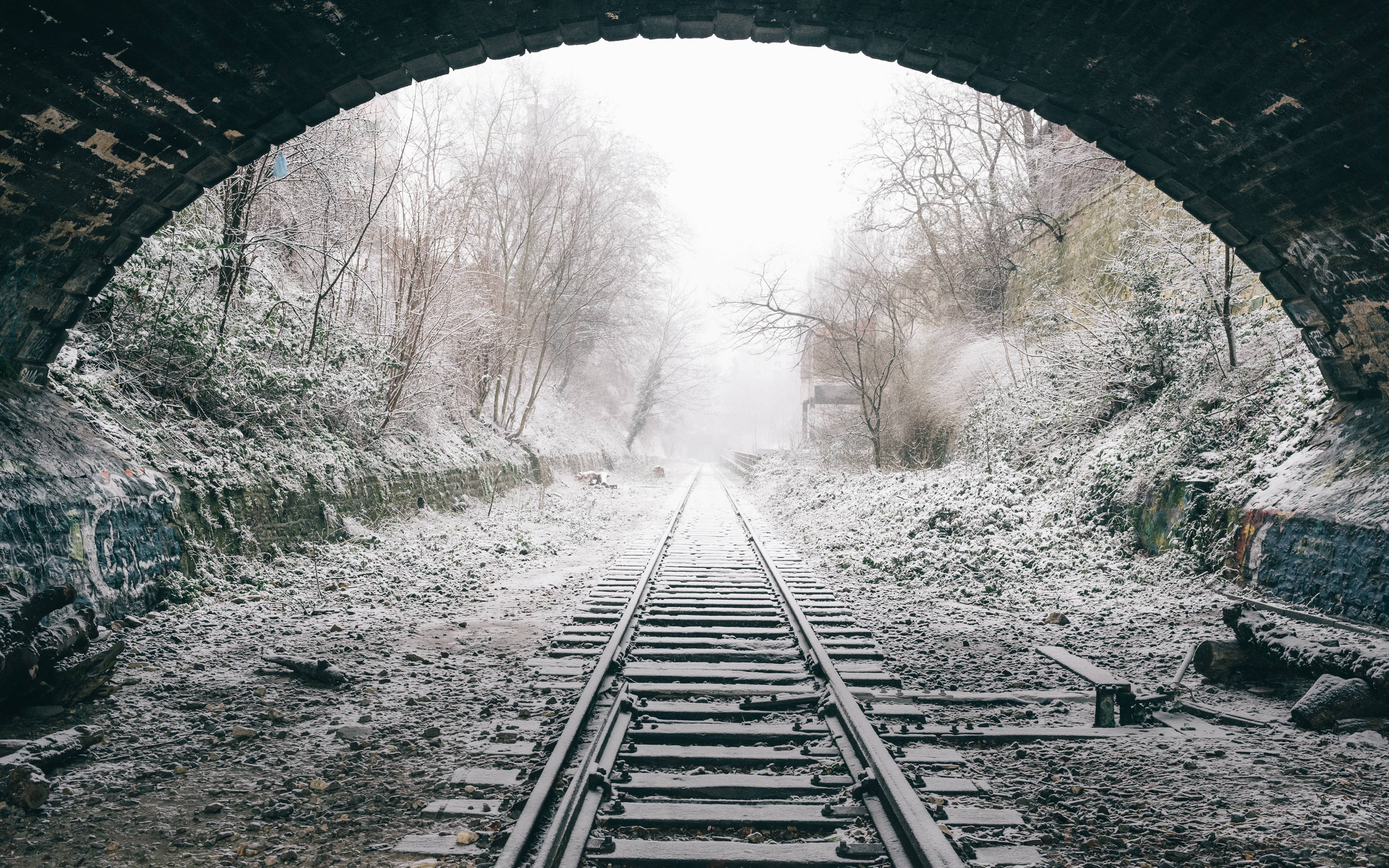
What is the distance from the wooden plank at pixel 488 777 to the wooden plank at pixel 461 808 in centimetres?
13

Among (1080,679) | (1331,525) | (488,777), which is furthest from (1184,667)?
(488,777)

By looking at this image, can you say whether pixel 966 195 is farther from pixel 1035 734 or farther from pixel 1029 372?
pixel 1035 734

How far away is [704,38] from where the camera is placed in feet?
19.2

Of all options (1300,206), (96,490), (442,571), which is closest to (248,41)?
(96,490)

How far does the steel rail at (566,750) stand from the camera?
9.12ft

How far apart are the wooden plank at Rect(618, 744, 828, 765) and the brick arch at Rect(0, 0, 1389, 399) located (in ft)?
16.3

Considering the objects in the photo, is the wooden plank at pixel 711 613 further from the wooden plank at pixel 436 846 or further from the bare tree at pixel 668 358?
the bare tree at pixel 668 358

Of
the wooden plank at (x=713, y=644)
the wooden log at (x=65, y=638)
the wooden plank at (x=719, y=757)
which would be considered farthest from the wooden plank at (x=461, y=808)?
the wooden log at (x=65, y=638)

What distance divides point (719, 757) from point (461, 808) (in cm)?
125

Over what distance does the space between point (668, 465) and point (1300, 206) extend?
46001mm

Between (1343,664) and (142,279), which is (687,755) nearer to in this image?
(1343,664)

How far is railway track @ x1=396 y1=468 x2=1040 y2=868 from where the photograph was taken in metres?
2.85

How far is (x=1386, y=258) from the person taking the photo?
5707 mm

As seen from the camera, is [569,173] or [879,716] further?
[569,173]
